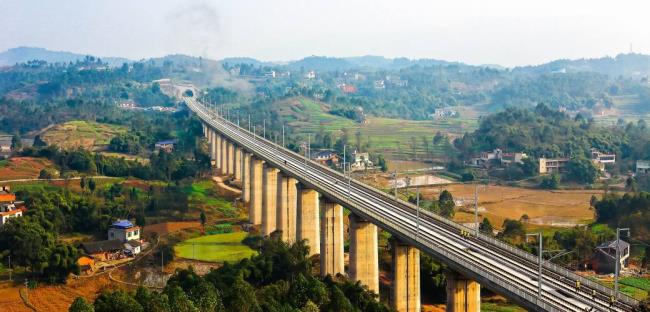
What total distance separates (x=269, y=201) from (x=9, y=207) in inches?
908

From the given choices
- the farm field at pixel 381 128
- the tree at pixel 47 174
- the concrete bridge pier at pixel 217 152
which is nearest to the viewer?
the tree at pixel 47 174

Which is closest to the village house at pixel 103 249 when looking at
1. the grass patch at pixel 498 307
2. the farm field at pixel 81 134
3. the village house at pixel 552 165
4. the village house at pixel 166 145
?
the grass patch at pixel 498 307

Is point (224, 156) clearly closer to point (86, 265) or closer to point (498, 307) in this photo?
point (86, 265)

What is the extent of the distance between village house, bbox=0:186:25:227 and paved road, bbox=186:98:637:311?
2563cm

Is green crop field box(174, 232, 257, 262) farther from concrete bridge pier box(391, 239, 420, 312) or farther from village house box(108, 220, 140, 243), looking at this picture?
concrete bridge pier box(391, 239, 420, 312)

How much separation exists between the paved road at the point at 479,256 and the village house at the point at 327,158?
187 ft

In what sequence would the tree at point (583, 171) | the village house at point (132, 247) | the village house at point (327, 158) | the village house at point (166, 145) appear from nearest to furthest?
the village house at point (132, 247)
the tree at point (583, 171)
the village house at point (327, 158)
the village house at point (166, 145)

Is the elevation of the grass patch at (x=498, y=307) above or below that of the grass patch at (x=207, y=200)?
below

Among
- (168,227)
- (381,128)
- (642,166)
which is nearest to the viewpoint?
(168,227)

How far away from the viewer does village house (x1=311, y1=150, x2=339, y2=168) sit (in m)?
119

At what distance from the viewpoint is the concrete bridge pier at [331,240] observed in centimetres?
5391

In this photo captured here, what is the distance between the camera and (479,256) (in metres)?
37.4

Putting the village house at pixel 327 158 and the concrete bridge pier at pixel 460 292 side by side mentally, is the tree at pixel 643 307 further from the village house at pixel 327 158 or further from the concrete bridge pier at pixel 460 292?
the village house at pixel 327 158

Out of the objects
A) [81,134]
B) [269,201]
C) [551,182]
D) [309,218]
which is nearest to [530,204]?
[551,182]
